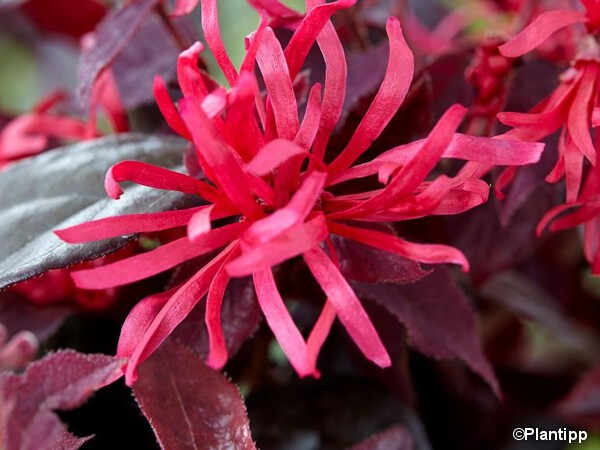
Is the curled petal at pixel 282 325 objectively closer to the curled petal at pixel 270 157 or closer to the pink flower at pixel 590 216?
the curled petal at pixel 270 157

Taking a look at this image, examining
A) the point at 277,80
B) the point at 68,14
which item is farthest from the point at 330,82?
the point at 68,14

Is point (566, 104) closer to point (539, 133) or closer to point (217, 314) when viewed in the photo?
point (539, 133)

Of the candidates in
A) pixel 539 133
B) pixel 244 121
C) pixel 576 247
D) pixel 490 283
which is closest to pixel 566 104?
pixel 539 133

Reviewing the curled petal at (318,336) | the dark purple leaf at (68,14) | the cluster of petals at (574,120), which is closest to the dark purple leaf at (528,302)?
the cluster of petals at (574,120)

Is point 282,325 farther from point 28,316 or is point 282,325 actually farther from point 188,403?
point 28,316

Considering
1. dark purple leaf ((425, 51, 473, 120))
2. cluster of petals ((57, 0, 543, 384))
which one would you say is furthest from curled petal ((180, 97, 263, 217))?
dark purple leaf ((425, 51, 473, 120))
